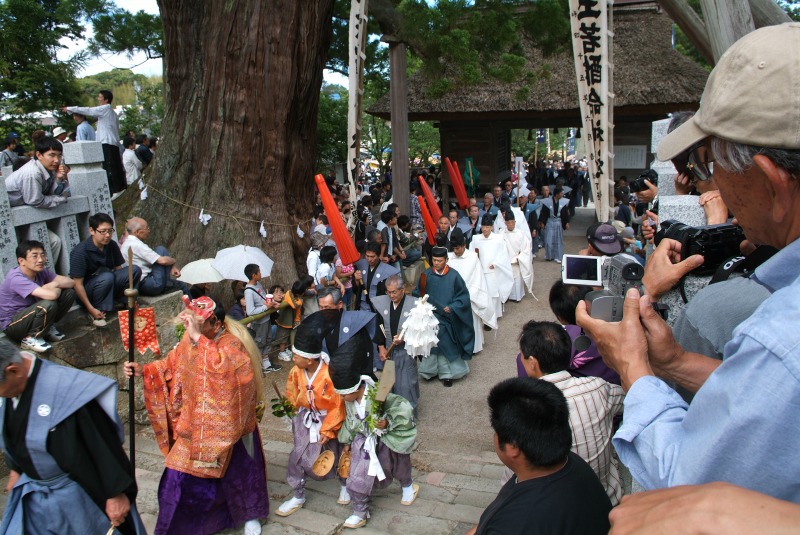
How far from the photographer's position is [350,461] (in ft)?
15.0

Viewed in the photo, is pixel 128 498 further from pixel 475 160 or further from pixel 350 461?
pixel 475 160

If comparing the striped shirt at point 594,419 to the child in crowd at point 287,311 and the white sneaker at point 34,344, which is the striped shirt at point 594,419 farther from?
the child in crowd at point 287,311

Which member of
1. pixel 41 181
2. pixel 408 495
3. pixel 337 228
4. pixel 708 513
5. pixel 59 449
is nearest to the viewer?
pixel 708 513

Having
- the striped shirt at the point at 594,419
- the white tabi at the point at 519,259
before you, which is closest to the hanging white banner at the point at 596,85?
the striped shirt at the point at 594,419

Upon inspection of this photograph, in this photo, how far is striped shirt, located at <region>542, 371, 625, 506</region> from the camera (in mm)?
3070

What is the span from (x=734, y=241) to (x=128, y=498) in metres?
3.24

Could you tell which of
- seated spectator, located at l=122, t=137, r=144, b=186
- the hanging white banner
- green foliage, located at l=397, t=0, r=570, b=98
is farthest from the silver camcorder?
seated spectator, located at l=122, t=137, r=144, b=186

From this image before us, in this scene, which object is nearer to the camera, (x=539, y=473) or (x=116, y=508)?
(x=539, y=473)

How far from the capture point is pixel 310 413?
4660 millimetres

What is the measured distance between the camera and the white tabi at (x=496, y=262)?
32.5ft

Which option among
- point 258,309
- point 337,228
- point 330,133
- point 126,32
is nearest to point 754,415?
point 258,309

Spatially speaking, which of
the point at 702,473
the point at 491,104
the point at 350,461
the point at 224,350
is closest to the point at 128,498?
the point at 224,350

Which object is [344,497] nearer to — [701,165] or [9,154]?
[701,165]

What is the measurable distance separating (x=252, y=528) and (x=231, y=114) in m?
6.32
